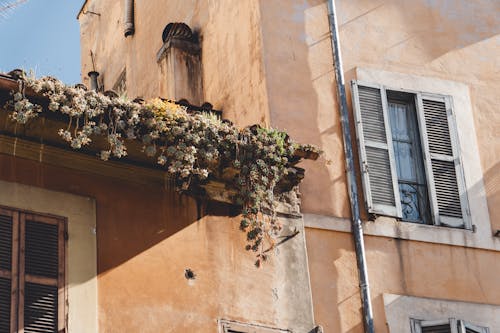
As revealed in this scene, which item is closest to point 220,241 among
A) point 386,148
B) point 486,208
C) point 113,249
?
point 113,249

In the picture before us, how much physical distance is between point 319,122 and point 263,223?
1.51m

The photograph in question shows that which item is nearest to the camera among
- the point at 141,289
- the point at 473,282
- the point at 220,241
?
the point at 141,289

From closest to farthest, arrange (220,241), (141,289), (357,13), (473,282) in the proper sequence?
(141,289), (220,241), (473,282), (357,13)

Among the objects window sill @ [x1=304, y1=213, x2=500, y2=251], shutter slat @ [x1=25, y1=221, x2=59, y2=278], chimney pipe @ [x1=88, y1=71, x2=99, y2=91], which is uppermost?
chimney pipe @ [x1=88, y1=71, x2=99, y2=91]

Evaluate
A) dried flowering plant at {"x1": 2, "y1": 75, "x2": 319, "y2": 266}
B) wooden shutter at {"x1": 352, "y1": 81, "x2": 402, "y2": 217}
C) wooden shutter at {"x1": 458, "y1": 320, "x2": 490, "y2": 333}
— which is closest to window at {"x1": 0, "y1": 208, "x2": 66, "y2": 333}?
dried flowering plant at {"x1": 2, "y1": 75, "x2": 319, "y2": 266}

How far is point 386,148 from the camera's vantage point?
523 inches

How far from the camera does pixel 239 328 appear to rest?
11.8 m

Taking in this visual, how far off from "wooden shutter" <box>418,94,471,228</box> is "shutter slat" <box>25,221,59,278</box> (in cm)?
417

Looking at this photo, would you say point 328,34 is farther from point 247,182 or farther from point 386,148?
point 247,182

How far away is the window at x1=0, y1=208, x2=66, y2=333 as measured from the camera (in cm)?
1056

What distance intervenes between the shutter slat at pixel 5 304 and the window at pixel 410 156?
3948 mm

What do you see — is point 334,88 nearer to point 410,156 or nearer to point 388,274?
point 410,156

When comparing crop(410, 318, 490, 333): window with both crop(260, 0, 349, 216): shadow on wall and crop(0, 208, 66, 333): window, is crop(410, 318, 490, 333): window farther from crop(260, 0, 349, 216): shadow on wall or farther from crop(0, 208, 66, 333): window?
crop(0, 208, 66, 333): window

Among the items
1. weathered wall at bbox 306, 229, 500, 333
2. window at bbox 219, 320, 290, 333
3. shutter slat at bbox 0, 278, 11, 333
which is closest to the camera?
shutter slat at bbox 0, 278, 11, 333
